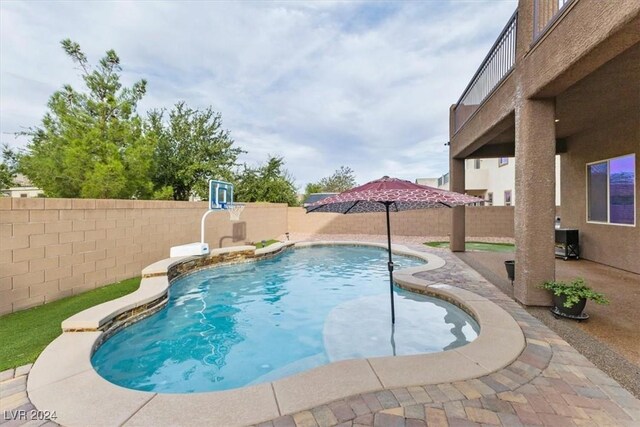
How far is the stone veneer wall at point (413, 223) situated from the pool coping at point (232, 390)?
13.2 metres

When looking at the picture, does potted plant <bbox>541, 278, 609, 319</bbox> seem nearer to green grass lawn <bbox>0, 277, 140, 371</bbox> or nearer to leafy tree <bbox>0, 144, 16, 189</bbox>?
green grass lawn <bbox>0, 277, 140, 371</bbox>

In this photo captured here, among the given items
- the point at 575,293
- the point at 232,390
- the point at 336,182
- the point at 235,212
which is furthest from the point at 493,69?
the point at 336,182

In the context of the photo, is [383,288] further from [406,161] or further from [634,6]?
[406,161]

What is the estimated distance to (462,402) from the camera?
98.1 inches

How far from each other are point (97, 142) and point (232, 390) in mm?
13907

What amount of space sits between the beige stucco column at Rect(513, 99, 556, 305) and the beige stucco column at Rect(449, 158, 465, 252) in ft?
19.4

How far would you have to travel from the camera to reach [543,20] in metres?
4.72

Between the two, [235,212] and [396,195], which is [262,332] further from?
[235,212]

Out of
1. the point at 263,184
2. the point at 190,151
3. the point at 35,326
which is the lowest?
the point at 35,326

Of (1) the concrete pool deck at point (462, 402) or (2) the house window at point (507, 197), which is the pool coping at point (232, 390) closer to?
(1) the concrete pool deck at point (462, 402)

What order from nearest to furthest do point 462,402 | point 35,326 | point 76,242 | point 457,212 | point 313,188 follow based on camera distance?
point 462,402 < point 35,326 < point 76,242 < point 457,212 < point 313,188

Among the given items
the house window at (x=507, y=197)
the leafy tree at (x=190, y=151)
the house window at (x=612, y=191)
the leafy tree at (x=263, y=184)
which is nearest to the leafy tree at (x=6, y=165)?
the leafy tree at (x=190, y=151)

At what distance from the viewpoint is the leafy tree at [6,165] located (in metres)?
20.5

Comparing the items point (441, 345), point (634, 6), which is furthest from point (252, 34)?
point (441, 345)
